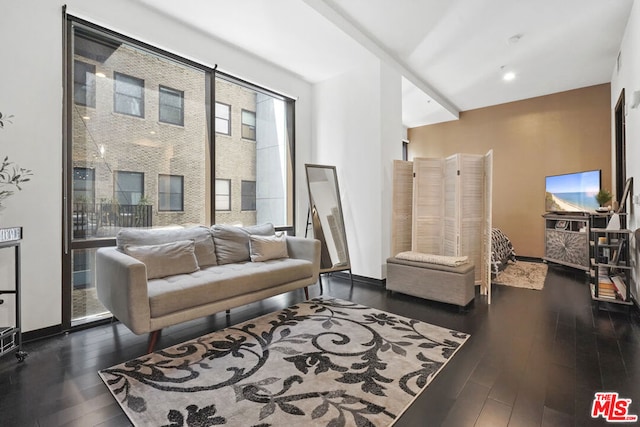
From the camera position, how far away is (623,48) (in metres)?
3.74

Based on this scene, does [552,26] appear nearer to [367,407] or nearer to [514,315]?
[514,315]

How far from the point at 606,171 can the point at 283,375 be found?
6212mm

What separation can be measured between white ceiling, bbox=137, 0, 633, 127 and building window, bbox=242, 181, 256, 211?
1.73 meters

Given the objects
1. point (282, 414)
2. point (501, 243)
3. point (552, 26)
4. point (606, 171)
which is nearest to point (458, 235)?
point (501, 243)

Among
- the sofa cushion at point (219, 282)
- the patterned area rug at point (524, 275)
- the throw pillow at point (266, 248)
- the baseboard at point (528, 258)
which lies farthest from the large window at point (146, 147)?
the baseboard at point (528, 258)

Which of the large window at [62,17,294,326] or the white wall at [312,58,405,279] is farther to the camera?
the white wall at [312,58,405,279]

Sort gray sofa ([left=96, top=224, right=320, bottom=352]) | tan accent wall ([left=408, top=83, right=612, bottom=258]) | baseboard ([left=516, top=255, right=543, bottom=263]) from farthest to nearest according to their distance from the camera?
baseboard ([left=516, top=255, right=543, bottom=263]) → tan accent wall ([left=408, top=83, right=612, bottom=258]) → gray sofa ([left=96, top=224, right=320, bottom=352])

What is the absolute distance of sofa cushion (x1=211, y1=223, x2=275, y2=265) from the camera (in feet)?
10.8

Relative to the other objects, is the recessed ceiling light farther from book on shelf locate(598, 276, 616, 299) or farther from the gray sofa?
the gray sofa

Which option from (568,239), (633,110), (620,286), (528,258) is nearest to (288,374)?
(620,286)

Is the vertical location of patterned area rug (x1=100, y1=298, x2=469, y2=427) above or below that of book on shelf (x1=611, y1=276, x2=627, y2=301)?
below

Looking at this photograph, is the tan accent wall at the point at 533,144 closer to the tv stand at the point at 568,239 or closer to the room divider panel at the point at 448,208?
the tv stand at the point at 568,239

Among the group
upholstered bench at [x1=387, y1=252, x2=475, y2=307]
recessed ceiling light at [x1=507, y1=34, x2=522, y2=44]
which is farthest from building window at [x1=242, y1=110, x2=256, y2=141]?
recessed ceiling light at [x1=507, y1=34, x2=522, y2=44]

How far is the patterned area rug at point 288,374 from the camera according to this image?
1597 mm
